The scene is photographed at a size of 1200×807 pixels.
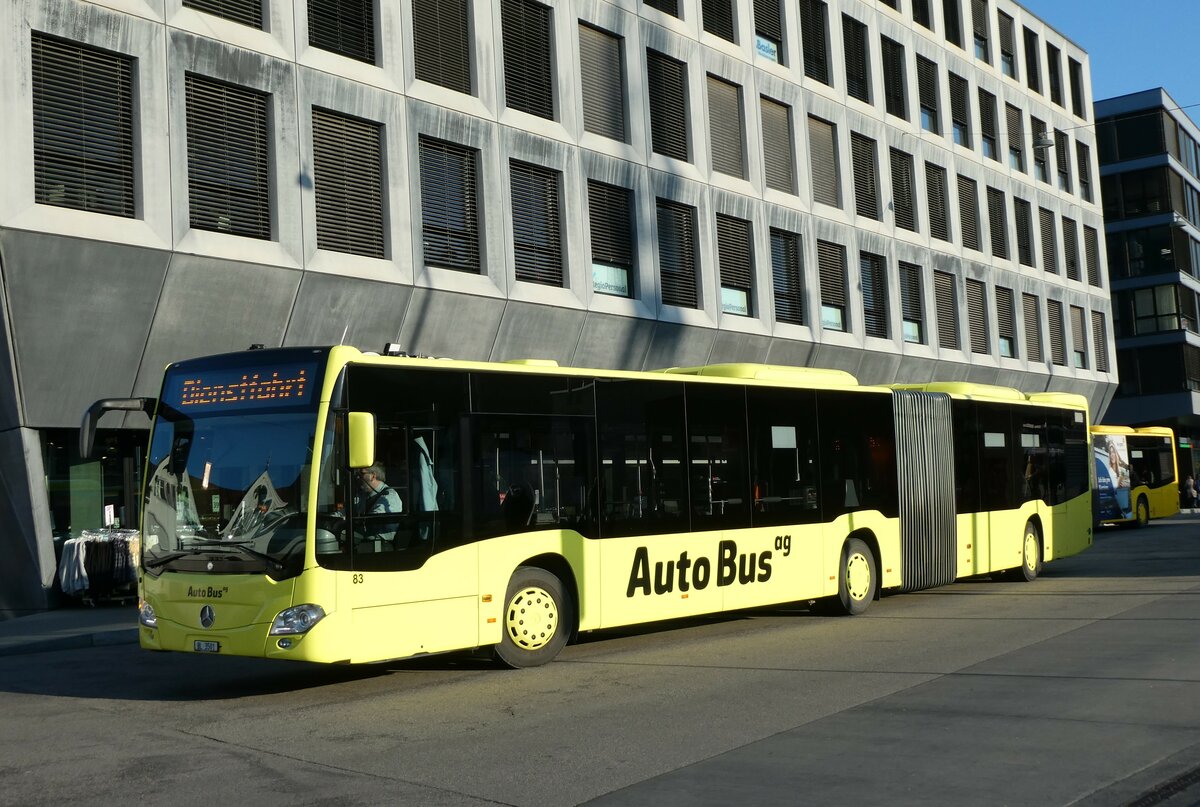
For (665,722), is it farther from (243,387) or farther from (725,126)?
(725,126)

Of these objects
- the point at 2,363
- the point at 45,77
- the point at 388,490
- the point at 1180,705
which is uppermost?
the point at 45,77

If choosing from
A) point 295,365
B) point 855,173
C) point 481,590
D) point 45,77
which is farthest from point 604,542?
point 855,173

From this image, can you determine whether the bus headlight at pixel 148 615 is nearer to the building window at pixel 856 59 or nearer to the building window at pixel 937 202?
the building window at pixel 856 59

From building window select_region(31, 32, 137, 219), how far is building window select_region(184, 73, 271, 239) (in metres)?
0.97

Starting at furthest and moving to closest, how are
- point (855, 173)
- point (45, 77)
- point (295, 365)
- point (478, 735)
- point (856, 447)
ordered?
point (855, 173) < point (45, 77) < point (856, 447) < point (295, 365) < point (478, 735)

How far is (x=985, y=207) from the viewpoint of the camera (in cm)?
3881

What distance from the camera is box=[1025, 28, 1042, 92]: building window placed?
145 feet

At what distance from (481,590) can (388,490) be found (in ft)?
4.33

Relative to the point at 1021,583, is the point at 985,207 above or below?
above

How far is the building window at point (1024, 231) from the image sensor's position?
136 feet

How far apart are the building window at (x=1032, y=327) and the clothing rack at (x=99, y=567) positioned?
30.6m

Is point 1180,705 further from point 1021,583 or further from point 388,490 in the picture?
point 1021,583

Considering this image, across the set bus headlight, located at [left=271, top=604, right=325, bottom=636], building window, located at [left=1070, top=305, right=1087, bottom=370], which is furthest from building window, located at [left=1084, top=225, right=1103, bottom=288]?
bus headlight, located at [left=271, top=604, right=325, bottom=636]

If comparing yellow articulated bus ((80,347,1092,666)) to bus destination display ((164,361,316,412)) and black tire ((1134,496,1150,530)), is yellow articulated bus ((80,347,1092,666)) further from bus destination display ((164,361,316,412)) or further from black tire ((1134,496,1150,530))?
black tire ((1134,496,1150,530))
